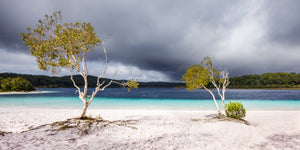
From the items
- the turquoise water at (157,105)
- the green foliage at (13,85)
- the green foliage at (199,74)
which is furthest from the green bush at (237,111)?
the green foliage at (13,85)

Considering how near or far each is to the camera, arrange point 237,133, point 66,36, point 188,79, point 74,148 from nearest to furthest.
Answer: point 74,148, point 237,133, point 66,36, point 188,79

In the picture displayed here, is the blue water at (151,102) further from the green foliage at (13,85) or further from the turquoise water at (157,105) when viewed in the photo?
the green foliage at (13,85)

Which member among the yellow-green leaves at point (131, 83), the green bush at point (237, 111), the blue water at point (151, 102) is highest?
the yellow-green leaves at point (131, 83)

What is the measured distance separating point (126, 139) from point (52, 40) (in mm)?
10771

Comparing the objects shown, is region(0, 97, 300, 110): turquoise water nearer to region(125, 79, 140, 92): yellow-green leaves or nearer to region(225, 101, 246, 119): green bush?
region(225, 101, 246, 119): green bush

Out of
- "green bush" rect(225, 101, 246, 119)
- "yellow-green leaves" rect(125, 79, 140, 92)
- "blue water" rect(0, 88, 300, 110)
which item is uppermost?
"yellow-green leaves" rect(125, 79, 140, 92)

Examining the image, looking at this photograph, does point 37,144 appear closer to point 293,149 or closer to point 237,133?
point 237,133

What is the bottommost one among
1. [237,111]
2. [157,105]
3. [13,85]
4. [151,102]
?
[151,102]

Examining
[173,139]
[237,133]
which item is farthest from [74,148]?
[237,133]

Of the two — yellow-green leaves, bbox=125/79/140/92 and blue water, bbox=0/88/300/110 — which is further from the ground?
yellow-green leaves, bbox=125/79/140/92

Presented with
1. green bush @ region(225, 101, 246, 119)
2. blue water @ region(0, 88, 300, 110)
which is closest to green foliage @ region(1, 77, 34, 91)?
blue water @ region(0, 88, 300, 110)

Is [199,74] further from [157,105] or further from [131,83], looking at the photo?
[157,105]

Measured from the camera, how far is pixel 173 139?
30.5 ft

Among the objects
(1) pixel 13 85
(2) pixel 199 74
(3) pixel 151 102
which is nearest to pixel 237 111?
(2) pixel 199 74
